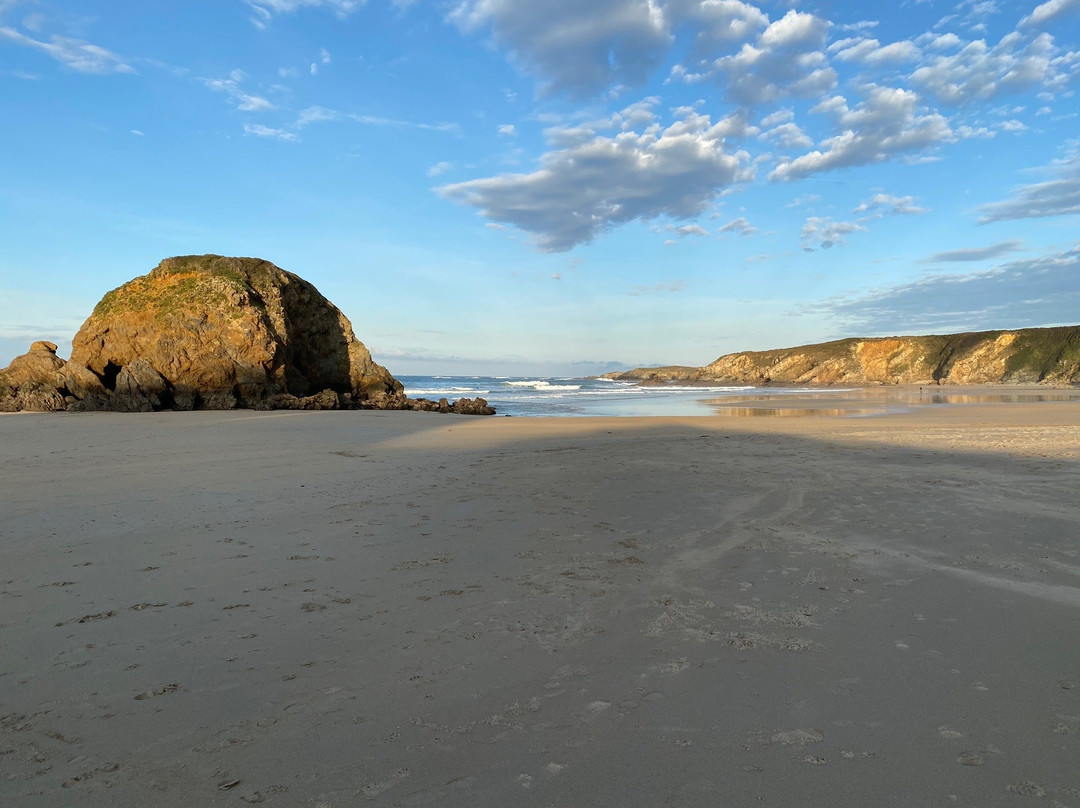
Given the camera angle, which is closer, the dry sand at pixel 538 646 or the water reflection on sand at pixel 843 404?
the dry sand at pixel 538 646

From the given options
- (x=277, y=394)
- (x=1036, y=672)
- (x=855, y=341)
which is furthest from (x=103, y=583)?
(x=855, y=341)

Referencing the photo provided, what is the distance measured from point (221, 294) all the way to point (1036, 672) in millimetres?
25788

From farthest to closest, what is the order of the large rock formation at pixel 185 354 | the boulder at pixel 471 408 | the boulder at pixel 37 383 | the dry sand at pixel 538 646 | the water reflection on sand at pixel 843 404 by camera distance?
the boulder at pixel 471 408
the water reflection on sand at pixel 843 404
the large rock formation at pixel 185 354
the boulder at pixel 37 383
the dry sand at pixel 538 646

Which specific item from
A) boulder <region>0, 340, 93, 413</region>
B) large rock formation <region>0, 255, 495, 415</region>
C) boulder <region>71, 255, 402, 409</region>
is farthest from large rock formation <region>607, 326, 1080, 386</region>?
boulder <region>0, 340, 93, 413</region>

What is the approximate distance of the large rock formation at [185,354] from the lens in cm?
2008

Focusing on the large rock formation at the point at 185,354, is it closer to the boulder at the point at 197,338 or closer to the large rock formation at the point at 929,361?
the boulder at the point at 197,338

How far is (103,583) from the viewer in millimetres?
4254

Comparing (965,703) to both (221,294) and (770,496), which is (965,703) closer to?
(770,496)

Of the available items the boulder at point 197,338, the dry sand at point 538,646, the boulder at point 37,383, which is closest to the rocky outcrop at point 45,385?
the boulder at point 37,383

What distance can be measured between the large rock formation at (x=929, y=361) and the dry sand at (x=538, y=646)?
230ft

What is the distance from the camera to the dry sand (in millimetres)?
2236

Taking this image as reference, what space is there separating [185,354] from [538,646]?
22826 mm

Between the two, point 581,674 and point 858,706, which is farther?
point 581,674

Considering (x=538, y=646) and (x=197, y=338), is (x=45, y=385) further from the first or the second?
(x=538, y=646)
